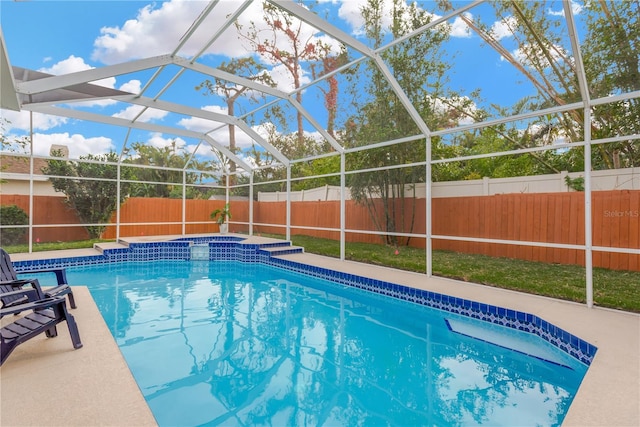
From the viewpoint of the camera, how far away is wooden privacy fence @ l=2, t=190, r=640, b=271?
22.1 ft

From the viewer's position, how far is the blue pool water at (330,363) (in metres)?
2.67

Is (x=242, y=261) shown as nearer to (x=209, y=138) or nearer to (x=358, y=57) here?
(x=209, y=138)

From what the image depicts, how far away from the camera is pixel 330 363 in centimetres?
356

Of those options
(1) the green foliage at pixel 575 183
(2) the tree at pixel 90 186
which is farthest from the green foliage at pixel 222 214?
(1) the green foliage at pixel 575 183

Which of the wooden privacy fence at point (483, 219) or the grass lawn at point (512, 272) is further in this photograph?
the wooden privacy fence at point (483, 219)

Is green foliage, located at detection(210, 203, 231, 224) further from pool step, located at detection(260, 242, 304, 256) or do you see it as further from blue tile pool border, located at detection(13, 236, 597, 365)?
pool step, located at detection(260, 242, 304, 256)

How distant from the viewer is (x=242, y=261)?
1000 cm

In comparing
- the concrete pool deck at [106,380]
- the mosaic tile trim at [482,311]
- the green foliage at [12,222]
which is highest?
the green foliage at [12,222]

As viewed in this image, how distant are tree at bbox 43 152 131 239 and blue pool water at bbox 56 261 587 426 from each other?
6369 mm

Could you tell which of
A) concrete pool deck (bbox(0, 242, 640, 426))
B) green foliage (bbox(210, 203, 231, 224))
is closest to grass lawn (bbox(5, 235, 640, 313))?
concrete pool deck (bbox(0, 242, 640, 426))

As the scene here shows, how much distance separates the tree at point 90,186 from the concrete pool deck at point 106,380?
8.34 metres

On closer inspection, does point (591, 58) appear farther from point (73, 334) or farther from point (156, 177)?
point (156, 177)

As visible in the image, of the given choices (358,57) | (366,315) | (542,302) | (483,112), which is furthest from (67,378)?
(483,112)

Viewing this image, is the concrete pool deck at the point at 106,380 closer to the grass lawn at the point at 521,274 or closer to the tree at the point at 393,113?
the grass lawn at the point at 521,274
